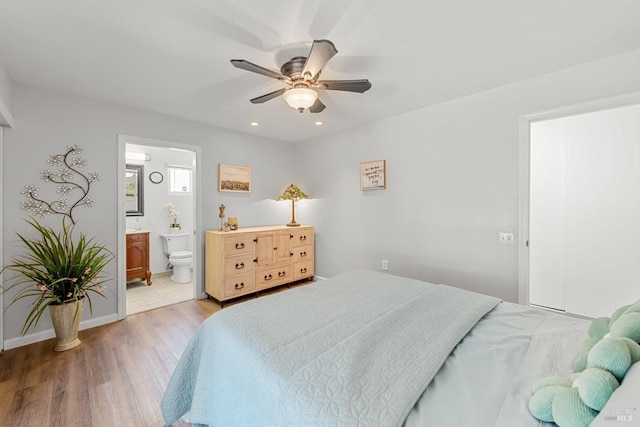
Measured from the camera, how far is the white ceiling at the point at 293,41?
59.6 inches

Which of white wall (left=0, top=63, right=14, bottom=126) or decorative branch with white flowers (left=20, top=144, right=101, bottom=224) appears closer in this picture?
white wall (left=0, top=63, right=14, bottom=126)

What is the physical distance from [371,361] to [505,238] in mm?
2162

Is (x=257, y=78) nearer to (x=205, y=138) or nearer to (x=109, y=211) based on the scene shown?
(x=205, y=138)

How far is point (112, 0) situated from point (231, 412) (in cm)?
213

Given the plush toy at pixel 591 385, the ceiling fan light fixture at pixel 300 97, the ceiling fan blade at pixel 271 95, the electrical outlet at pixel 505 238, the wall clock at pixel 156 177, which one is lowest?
the plush toy at pixel 591 385

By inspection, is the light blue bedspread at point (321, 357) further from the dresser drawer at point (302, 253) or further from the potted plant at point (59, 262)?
the dresser drawer at point (302, 253)

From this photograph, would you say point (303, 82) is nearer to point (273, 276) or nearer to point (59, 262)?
point (59, 262)

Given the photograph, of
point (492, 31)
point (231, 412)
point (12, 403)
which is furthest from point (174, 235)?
point (492, 31)

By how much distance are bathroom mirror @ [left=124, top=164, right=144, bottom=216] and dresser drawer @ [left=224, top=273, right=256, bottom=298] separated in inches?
96.0

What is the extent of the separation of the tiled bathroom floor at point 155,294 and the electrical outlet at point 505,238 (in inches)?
148

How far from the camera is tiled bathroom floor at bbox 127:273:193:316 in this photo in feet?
11.0

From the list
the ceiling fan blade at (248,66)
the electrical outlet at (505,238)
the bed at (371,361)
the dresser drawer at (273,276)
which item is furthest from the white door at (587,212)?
the dresser drawer at (273,276)

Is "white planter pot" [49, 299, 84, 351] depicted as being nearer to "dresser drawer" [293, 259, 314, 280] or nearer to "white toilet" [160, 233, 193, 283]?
"white toilet" [160, 233, 193, 283]

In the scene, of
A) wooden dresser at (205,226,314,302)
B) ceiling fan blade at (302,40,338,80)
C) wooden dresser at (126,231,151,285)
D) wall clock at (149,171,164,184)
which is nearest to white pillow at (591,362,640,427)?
ceiling fan blade at (302,40,338,80)
